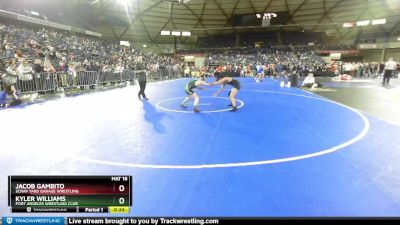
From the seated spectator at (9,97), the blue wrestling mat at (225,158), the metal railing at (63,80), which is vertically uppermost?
the metal railing at (63,80)

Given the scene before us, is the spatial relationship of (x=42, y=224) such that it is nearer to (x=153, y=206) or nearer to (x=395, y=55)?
(x=153, y=206)

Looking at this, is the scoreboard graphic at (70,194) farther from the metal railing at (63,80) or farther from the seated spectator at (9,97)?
the metal railing at (63,80)

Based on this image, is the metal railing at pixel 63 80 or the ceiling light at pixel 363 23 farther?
the ceiling light at pixel 363 23

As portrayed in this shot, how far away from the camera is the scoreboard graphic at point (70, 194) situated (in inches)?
119

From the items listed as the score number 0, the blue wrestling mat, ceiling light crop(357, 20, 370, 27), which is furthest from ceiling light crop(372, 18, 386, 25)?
the score number 0

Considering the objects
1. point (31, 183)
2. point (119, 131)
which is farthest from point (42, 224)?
point (119, 131)

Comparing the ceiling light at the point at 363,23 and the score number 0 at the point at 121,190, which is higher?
the ceiling light at the point at 363,23

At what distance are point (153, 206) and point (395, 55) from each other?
58.5 metres

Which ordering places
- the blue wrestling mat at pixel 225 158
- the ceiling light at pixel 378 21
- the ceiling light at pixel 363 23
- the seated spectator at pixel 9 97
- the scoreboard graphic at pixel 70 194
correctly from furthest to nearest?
the ceiling light at pixel 363 23, the ceiling light at pixel 378 21, the seated spectator at pixel 9 97, the blue wrestling mat at pixel 225 158, the scoreboard graphic at pixel 70 194

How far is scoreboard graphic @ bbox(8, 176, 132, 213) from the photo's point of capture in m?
3.02

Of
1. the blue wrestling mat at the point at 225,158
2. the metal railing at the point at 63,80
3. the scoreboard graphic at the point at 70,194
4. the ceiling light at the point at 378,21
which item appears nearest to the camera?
the scoreboard graphic at the point at 70,194

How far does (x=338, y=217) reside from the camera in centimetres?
308
